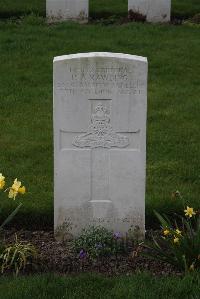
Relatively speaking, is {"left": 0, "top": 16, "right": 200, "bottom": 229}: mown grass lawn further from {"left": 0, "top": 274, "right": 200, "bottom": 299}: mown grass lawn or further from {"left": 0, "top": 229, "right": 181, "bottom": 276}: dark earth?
{"left": 0, "top": 274, "right": 200, "bottom": 299}: mown grass lawn

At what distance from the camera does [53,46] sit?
11.8 m

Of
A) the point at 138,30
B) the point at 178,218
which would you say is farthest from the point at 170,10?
the point at 178,218

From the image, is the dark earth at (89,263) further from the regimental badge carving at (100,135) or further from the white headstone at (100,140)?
the regimental badge carving at (100,135)

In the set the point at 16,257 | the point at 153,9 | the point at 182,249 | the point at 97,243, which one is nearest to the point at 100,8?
the point at 153,9

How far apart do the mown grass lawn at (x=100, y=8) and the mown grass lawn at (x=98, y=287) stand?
10376 millimetres

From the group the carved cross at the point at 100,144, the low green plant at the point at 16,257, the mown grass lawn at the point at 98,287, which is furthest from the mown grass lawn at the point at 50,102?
the mown grass lawn at the point at 98,287

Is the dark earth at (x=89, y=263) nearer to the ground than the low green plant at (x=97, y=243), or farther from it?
nearer to the ground

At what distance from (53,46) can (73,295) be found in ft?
25.3

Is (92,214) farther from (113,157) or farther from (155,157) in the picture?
(155,157)

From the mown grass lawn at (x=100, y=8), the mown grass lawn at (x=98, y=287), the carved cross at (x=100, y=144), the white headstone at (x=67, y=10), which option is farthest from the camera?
the mown grass lawn at (x=100, y=8)

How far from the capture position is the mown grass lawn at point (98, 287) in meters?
4.63

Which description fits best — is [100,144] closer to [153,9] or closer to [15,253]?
[15,253]

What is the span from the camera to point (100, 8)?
15016mm

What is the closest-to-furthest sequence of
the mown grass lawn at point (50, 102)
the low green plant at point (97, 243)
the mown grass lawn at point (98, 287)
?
1. the mown grass lawn at point (98, 287)
2. the low green plant at point (97, 243)
3. the mown grass lawn at point (50, 102)
